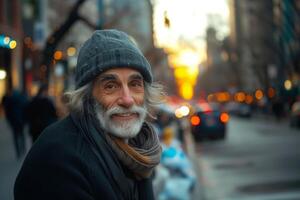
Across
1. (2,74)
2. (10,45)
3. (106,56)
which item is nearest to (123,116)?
(106,56)

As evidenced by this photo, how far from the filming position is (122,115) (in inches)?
96.7

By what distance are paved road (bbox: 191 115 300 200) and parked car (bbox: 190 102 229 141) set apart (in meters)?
3.13

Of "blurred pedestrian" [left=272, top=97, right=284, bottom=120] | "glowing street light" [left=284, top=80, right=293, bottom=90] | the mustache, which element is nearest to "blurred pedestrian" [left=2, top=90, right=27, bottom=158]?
the mustache

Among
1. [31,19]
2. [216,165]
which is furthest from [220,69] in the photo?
[216,165]

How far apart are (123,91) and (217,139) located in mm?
24264

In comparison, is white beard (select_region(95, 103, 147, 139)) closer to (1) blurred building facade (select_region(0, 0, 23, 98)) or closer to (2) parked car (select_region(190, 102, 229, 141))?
(2) parked car (select_region(190, 102, 229, 141))

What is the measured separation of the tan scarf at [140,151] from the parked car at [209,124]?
23.5 m

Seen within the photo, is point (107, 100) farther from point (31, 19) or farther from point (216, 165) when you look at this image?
point (31, 19)

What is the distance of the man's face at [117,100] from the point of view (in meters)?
2.41

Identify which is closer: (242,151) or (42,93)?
(42,93)

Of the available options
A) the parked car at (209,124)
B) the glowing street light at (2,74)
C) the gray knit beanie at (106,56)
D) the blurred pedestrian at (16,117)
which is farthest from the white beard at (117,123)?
the glowing street light at (2,74)

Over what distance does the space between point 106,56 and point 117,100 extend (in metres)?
0.19

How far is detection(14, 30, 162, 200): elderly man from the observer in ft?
6.91

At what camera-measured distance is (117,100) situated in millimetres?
2447
